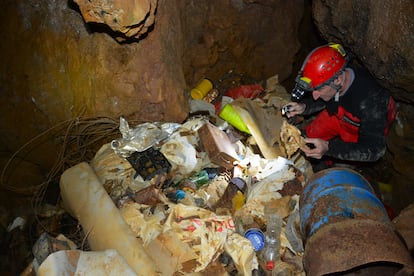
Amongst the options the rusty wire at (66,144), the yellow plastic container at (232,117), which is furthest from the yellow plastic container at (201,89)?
the rusty wire at (66,144)

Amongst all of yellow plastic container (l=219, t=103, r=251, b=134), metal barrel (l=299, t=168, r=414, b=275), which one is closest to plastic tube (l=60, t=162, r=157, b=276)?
metal barrel (l=299, t=168, r=414, b=275)

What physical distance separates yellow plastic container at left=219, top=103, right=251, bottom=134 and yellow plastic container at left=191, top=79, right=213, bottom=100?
0.48m

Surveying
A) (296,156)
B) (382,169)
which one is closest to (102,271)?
(296,156)

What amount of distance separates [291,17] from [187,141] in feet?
8.41

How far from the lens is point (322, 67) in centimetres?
337

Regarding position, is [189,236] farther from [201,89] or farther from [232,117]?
[201,89]

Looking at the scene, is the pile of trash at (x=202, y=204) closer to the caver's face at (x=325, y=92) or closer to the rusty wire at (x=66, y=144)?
the rusty wire at (x=66, y=144)

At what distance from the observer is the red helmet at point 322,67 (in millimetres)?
3375

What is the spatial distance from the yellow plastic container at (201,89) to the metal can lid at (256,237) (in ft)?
6.68

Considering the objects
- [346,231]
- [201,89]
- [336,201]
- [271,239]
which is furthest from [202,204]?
[201,89]

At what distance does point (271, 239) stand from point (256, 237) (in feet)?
0.51

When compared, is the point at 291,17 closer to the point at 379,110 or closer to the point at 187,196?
the point at 379,110

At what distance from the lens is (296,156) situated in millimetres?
3906

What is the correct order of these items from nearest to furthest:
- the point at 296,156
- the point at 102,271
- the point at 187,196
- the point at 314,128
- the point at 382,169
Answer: the point at 102,271
the point at 187,196
the point at 296,156
the point at 314,128
the point at 382,169
